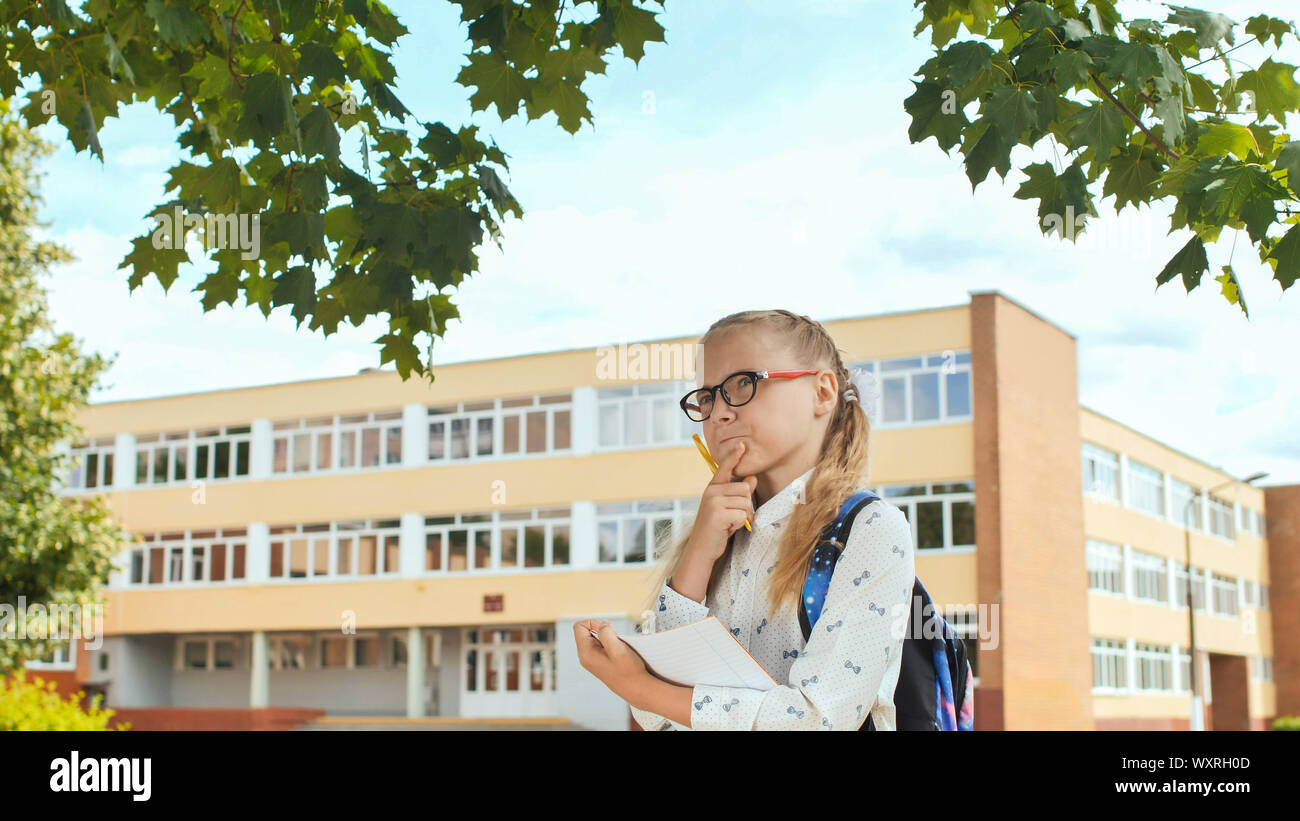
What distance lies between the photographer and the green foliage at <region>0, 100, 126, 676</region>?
19094 mm

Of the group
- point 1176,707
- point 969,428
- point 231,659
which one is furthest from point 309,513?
point 1176,707

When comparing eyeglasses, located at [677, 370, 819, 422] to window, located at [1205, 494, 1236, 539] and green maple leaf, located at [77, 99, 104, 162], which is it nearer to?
green maple leaf, located at [77, 99, 104, 162]

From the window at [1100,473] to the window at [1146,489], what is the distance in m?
1.27

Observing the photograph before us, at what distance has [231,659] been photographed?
134ft

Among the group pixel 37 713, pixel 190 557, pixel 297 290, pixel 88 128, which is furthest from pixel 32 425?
pixel 190 557

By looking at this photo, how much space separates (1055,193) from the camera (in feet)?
13.3

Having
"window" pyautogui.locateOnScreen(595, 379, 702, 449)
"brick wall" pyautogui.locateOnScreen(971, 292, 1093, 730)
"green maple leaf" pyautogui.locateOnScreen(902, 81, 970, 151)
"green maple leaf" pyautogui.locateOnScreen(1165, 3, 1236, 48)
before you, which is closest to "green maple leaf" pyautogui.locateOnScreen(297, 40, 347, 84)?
"green maple leaf" pyautogui.locateOnScreen(902, 81, 970, 151)

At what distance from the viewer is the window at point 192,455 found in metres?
40.4

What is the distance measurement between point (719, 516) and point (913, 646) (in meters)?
0.38

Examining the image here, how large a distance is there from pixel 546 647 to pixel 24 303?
19670mm

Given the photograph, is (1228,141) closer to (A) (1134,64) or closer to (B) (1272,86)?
(A) (1134,64)

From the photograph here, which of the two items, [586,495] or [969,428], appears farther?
[586,495]
